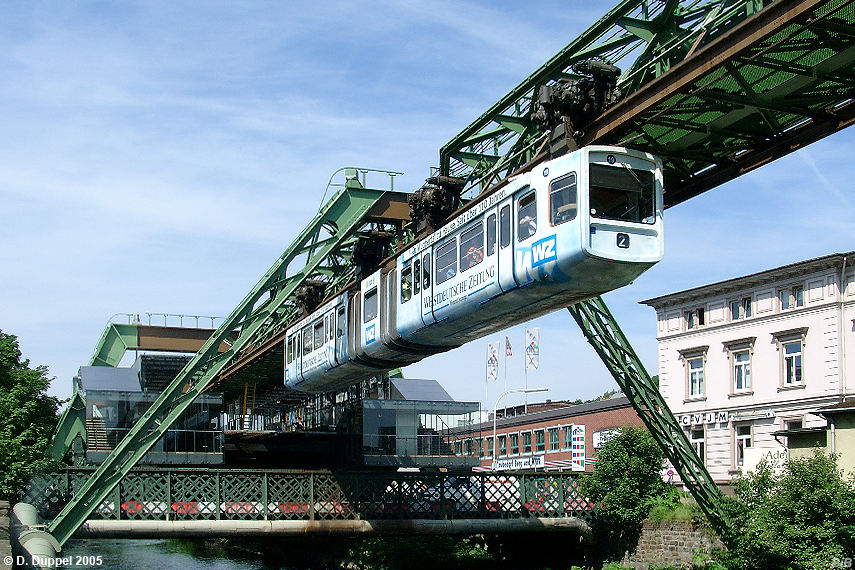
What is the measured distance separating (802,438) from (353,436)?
19510 mm

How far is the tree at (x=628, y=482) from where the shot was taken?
26766mm

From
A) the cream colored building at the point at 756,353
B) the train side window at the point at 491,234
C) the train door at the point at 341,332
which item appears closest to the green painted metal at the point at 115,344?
the train door at the point at 341,332

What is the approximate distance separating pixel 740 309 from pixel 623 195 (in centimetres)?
3087

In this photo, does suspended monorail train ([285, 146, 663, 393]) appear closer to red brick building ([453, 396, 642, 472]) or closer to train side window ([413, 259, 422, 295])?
train side window ([413, 259, 422, 295])

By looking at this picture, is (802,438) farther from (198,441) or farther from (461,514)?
(198,441)

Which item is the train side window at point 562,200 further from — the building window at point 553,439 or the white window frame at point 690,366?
the building window at point 553,439

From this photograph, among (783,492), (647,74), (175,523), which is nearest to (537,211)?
(647,74)

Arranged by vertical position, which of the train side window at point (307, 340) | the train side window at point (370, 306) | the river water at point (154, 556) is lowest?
the river water at point (154, 556)

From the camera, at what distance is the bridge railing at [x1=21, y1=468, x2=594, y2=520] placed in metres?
25.6

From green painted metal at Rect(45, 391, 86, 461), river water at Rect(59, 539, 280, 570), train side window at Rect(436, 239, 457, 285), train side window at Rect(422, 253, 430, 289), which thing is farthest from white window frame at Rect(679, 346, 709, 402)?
train side window at Rect(436, 239, 457, 285)

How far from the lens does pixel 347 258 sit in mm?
28125

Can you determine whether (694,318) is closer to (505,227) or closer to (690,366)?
(690,366)

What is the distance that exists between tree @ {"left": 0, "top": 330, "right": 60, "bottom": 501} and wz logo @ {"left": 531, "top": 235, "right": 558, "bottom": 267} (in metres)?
16.7

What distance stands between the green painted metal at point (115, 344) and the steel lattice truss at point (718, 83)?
2837cm
